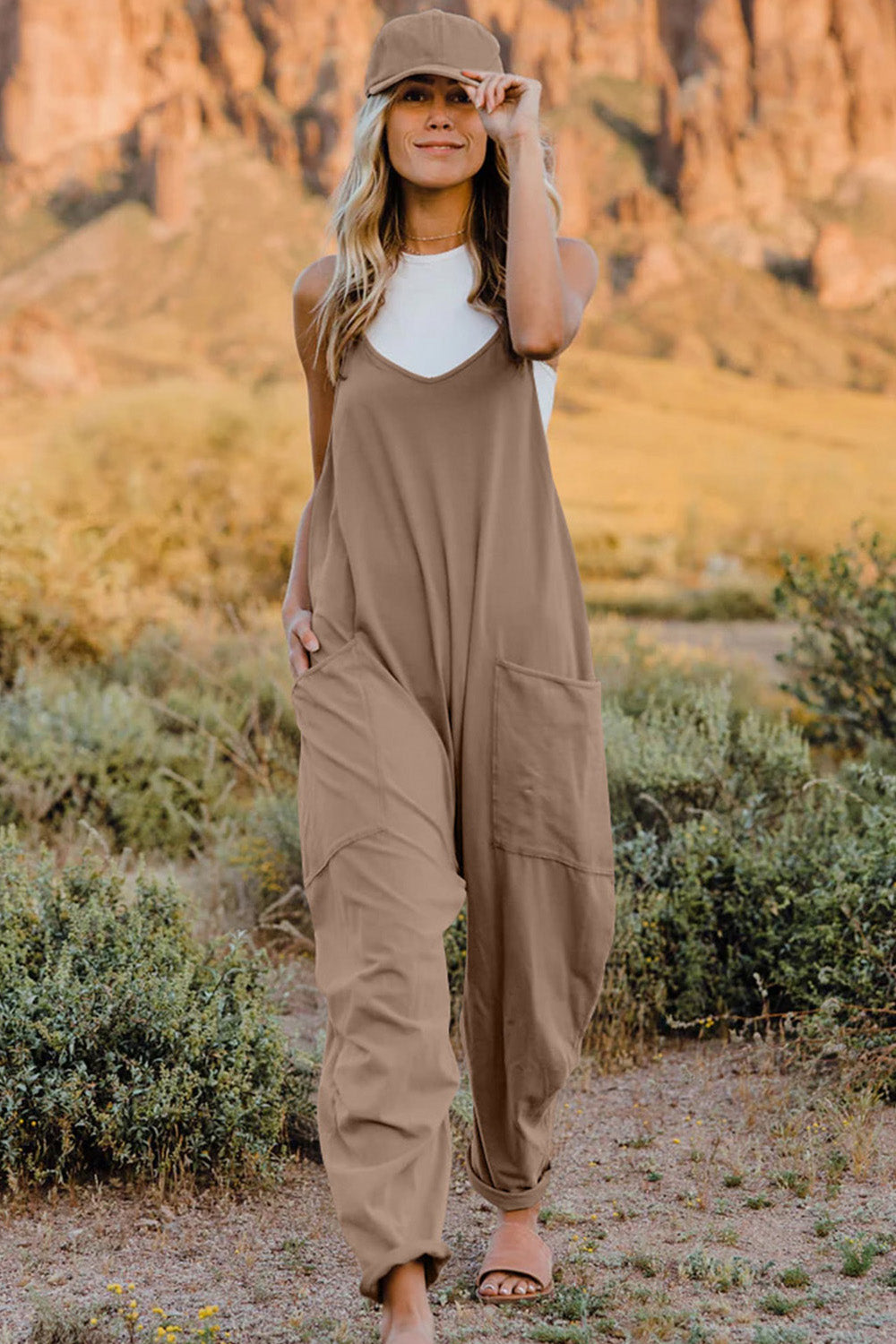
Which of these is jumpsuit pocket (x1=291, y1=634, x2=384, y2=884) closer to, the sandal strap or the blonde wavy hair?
the blonde wavy hair

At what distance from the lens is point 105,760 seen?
21.3ft

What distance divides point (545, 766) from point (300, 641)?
47cm

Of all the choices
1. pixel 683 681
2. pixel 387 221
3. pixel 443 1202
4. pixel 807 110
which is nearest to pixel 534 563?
pixel 387 221

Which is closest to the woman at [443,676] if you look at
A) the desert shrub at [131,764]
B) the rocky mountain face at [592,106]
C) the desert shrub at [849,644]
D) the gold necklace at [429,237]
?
the gold necklace at [429,237]

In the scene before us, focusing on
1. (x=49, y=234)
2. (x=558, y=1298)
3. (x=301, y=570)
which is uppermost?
(x=49, y=234)

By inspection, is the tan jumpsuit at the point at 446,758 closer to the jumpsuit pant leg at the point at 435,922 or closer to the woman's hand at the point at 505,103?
the jumpsuit pant leg at the point at 435,922

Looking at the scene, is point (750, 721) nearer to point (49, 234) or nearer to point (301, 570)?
point (301, 570)

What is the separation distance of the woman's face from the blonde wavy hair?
32 mm

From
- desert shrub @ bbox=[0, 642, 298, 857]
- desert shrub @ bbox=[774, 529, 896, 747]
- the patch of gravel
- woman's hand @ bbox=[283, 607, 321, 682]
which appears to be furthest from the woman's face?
desert shrub @ bbox=[774, 529, 896, 747]

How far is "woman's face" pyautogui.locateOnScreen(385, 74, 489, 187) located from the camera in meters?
2.64

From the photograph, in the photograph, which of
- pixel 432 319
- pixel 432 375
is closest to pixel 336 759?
pixel 432 375

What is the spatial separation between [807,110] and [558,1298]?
209ft

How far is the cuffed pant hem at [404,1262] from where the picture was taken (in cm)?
222

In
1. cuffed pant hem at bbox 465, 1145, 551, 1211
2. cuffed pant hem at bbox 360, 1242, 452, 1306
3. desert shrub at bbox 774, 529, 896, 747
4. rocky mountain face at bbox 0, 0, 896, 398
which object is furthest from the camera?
rocky mountain face at bbox 0, 0, 896, 398
